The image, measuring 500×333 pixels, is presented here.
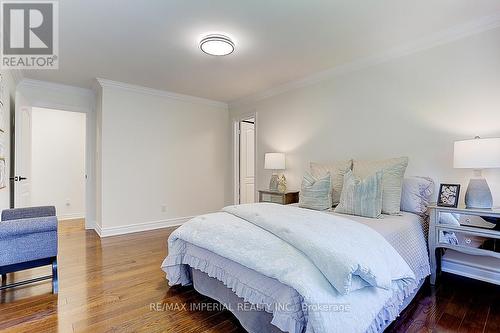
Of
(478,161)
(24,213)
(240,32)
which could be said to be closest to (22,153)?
(24,213)

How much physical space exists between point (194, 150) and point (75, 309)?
330 centimetres

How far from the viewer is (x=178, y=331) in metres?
1.66

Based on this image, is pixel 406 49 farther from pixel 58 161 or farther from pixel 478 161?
pixel 58 161

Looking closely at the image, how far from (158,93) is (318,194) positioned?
3.27m

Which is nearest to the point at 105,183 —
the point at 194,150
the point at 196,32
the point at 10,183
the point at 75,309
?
the point at 10,183

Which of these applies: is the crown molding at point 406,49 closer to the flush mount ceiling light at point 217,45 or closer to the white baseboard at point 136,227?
the flush mount ceiling light at point 217,45

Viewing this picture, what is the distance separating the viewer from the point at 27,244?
2.08m

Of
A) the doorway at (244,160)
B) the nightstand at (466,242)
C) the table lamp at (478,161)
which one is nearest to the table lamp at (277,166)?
the doorway at (244,160)

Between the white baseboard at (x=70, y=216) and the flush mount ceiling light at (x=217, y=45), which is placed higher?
the flush mount ceiling light at (x=217, y=45)

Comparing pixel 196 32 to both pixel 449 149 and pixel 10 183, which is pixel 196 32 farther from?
pixel 10 183

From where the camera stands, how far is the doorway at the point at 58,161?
522 centimetres

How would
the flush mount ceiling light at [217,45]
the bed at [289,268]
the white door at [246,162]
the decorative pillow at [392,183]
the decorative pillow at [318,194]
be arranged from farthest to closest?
1. the white door at [246,162]
2. the decorative pillow at [318,194]
3. the flush mount ceiling light at [217,45]
4. the decorative pillow at [392,183]
5. the bed at [289,268]

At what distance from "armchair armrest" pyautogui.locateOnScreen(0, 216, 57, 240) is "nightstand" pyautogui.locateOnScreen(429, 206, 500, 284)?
3.34 meters

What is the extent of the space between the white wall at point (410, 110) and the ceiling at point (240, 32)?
29cm
